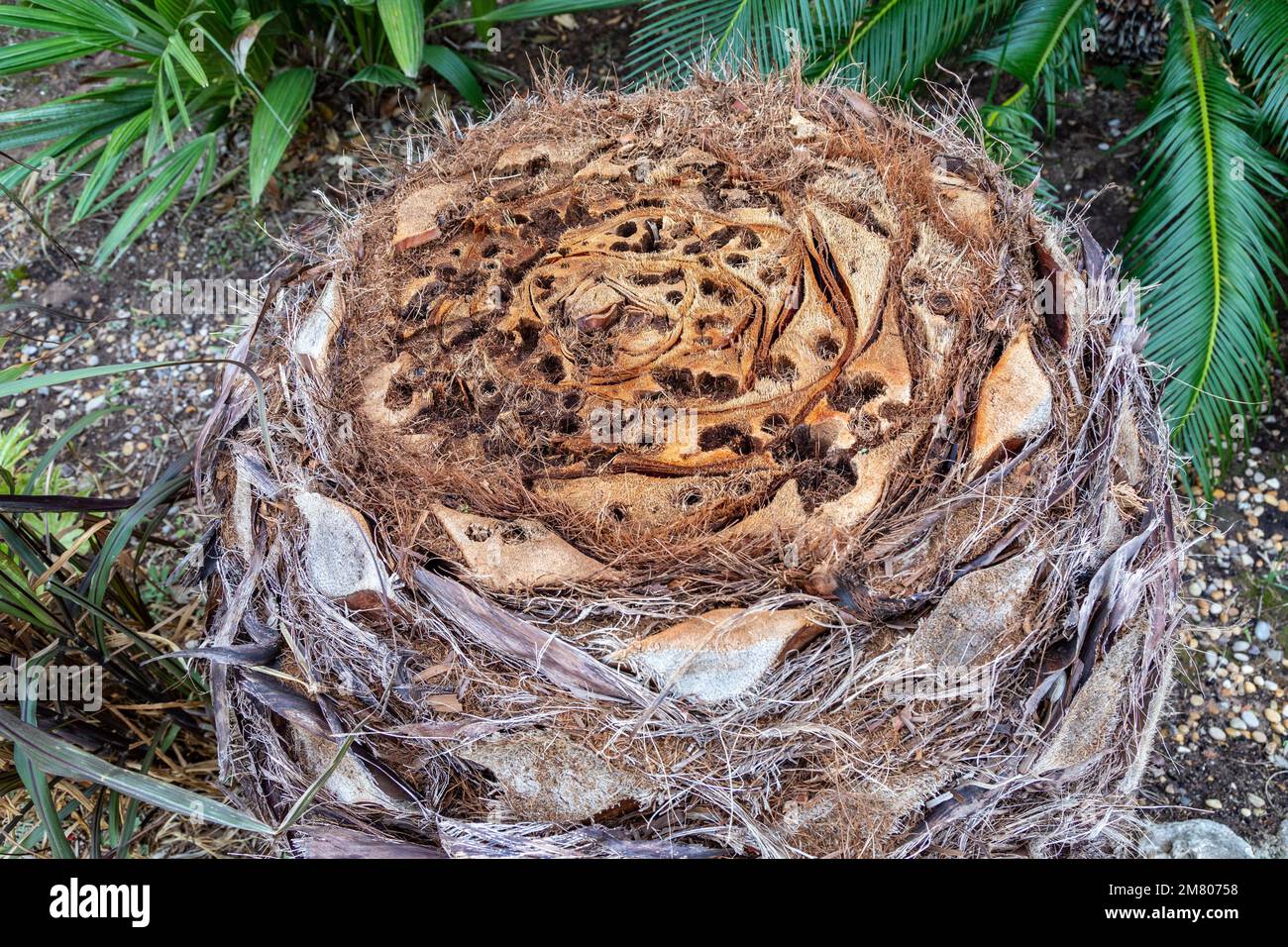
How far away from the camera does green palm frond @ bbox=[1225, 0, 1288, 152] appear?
178 centimetres

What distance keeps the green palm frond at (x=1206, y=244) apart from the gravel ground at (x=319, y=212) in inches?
5.1

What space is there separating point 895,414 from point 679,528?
267mm

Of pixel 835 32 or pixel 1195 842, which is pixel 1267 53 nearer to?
pixel 835 32

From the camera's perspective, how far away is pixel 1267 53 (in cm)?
181

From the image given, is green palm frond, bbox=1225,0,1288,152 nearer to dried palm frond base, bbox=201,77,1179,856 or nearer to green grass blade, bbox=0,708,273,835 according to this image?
dried palm frond base, bbox=201,77,1179,856

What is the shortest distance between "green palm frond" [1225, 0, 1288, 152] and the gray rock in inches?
46.9

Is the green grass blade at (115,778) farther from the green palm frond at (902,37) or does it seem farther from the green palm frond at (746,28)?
the green palm frond at (902,37)

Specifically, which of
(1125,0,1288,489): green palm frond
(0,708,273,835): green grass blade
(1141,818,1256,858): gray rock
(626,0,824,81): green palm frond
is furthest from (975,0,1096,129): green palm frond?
(0,708,273,835): green grass blade

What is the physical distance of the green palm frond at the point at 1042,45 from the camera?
1841 mm

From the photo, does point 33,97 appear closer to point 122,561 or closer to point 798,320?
point 122,561

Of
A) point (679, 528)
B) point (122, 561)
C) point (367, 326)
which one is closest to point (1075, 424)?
point (679, 528)

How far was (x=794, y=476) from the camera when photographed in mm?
1053

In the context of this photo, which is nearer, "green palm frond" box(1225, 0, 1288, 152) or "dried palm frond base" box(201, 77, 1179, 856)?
"dried palm frond base" box(201, 77, 1179, 856)

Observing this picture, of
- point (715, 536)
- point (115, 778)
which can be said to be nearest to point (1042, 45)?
point (715, 536)
